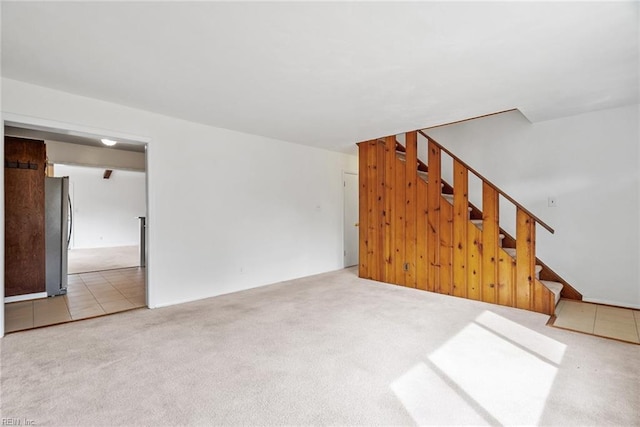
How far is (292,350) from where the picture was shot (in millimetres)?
2447

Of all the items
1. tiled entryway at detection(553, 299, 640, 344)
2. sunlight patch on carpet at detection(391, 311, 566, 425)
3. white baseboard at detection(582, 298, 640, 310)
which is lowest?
sunlight patch on carpet at detection(391, 311, 566, 425)

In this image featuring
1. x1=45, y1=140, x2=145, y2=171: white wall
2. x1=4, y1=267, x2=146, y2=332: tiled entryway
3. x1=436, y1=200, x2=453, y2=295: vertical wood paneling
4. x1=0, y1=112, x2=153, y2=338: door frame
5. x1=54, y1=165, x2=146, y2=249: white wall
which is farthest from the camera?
x1=54, y1=165, x2=146, y2=249: white wall

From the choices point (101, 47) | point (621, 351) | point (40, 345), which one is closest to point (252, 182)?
point (101, 47)

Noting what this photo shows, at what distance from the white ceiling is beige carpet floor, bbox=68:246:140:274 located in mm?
4317

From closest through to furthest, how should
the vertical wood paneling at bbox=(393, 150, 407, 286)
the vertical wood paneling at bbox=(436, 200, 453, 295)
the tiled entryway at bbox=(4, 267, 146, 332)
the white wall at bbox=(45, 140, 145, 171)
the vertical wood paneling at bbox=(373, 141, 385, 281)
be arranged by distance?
the tiled entryway at bbox=(4, 267, 146, 332) → the vertical wood paneling at bbox=(436, 200, 453, 295) → the vertical wood paneling at bbox=(393, 150, 407, 286) → the vertical wood paneling at bbox=(373, 141, 385, 281) → the white wall at bbox=(45, 140, 145, 171)

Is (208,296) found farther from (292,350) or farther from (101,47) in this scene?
(101,47)

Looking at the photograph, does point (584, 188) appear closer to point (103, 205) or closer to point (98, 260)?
point (98, 260)

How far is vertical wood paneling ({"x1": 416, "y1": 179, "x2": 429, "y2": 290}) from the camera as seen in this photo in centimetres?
426

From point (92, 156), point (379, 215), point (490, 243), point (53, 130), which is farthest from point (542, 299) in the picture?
point (92, 156)

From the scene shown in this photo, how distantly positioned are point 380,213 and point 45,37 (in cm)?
405

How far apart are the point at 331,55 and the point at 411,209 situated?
2.71m

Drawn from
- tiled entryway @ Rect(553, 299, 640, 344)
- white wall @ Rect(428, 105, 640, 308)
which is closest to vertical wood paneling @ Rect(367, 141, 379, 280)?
white wall @ Rect(428, 105, 640, 308)

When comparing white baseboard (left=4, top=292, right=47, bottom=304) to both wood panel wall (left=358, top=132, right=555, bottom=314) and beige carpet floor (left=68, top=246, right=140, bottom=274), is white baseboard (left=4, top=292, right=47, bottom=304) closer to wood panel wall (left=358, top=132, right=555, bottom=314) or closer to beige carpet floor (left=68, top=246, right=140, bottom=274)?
beige carpet floor (left=68, top=246, right=140, bottom=274)

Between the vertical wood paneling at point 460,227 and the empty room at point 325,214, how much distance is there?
27 millimetres
